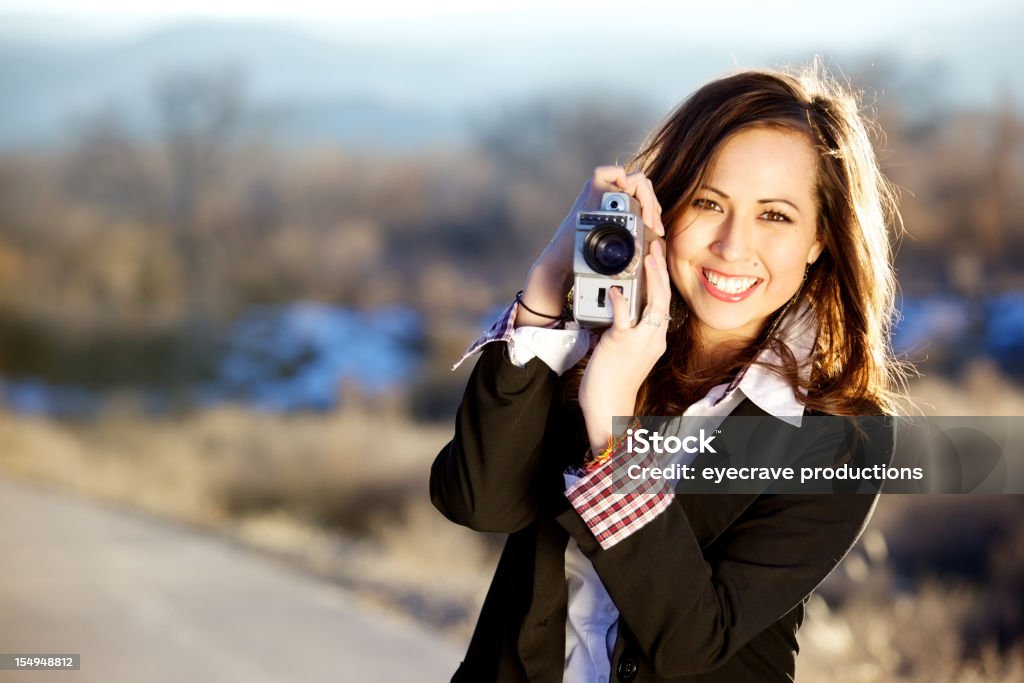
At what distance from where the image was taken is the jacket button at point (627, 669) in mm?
1289

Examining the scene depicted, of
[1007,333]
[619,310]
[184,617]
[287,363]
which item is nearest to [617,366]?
[619,310]

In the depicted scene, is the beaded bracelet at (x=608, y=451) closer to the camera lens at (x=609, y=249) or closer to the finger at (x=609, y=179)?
the camera lens at (x=609, y=249)

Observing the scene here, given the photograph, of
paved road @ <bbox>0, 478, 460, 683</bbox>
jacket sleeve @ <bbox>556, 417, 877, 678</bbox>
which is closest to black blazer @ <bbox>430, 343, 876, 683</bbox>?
jacket sleeve @ <bbox>556, 417, 877, 678</bbox>

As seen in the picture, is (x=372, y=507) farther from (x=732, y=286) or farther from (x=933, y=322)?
(x=732, y=286)

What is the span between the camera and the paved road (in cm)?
320

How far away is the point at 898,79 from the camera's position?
1108cm

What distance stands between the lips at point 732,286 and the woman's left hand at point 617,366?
0.52ft

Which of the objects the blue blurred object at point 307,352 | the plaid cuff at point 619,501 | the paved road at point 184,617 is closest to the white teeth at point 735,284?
the plaid cuff at point 619,501

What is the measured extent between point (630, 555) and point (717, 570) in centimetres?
14

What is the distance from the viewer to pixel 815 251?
156cm

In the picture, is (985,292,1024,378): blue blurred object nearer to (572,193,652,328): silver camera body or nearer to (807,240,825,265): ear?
(807,240,825,265): ear

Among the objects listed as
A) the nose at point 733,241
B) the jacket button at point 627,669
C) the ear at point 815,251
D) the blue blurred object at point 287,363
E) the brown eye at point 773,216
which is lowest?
the jacket button at point 627,669

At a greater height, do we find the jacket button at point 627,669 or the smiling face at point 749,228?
the smiling face at point 749,228

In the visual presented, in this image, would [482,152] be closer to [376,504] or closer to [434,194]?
[434,194]
